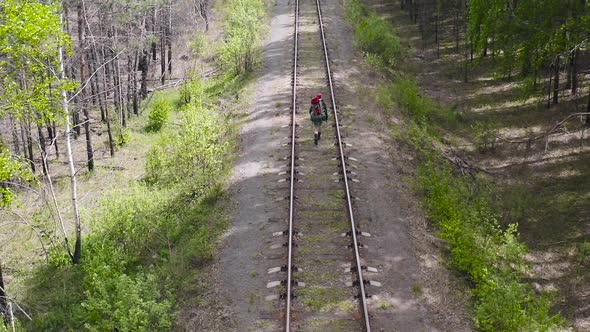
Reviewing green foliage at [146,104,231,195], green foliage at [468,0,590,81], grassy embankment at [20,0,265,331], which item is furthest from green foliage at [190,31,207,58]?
green foliage at [468,0,590,81]

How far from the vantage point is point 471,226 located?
1496cm

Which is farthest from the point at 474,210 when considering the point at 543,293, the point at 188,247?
the point at 188,247

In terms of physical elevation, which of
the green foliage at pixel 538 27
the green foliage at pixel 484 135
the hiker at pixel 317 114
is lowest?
the green foliage at pixel 484 135

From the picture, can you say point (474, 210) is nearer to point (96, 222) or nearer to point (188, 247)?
point (188, 247)

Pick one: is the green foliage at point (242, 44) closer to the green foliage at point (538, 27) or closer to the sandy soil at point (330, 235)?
the sandy soil at point (330, 235)

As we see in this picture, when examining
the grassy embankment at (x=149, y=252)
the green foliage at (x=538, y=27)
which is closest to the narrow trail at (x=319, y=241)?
the grassy embankment at (x=149, y=252)

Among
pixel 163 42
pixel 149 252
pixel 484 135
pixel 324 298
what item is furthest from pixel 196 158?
pixel 163 42

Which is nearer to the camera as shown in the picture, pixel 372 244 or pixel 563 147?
pixel 372 244

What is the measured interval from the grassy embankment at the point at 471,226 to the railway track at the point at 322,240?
213cm

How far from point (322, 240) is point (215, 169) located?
212 inches

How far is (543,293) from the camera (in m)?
13.8

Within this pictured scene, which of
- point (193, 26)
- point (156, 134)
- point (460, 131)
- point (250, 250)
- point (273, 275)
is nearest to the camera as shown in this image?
point (273, 275)

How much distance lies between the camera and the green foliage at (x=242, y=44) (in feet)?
95.6

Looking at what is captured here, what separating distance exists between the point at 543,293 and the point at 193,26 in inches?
1168
